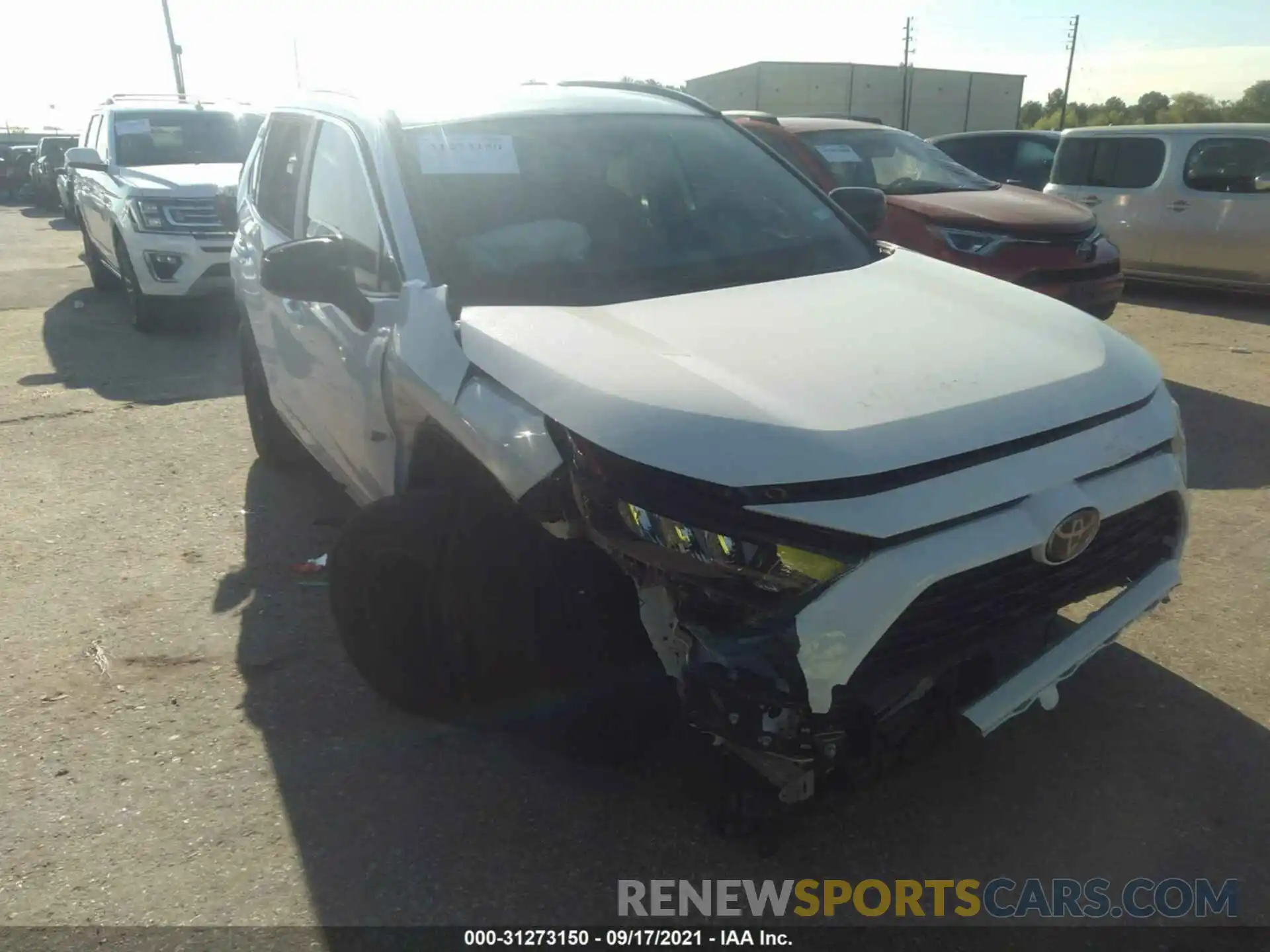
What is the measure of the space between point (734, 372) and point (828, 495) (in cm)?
44

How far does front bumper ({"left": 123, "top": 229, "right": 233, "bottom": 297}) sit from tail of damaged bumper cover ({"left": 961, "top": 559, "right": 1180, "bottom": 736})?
25.3 ft

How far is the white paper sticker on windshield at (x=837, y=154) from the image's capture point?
767 centimetres

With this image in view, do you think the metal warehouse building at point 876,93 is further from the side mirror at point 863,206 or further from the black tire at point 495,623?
the black tire at point 495,623

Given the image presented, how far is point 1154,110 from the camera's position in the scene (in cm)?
5928

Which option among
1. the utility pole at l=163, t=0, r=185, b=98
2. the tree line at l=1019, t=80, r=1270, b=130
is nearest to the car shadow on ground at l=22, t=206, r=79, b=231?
the utility pole at l=163, t=0, r=185, b=98

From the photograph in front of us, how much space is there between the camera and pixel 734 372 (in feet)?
7.73

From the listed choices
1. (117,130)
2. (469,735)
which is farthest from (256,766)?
(117,130)

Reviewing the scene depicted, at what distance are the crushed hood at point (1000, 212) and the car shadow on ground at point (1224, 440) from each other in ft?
4.05

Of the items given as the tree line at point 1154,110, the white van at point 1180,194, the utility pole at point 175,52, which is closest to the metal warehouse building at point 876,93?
the tree line at point 1154,110

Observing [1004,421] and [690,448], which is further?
[1004,421]

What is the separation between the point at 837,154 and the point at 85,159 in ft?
20.2

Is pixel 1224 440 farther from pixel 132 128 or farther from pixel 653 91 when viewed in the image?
pixel 132 128

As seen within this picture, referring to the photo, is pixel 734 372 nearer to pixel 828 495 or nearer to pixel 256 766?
pixel 828 495

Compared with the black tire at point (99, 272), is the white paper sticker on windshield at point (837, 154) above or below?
above
